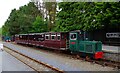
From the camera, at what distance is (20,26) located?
3189 inches

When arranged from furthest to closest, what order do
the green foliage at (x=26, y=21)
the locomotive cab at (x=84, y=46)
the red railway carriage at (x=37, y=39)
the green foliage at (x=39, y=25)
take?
the green foliage at (x=26, y=21) → the green foliage at (x=39, y=25) → the red railway carriage at (x=37, y=39) → the locomotive cab at (x=84, y=46)

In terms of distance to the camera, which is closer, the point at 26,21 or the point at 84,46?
the point at 84,46

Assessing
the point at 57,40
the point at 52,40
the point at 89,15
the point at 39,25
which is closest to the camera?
the point at 57,40

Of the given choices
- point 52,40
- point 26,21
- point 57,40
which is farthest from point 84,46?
point 26,21

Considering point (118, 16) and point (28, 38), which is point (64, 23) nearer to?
point (28, 38)

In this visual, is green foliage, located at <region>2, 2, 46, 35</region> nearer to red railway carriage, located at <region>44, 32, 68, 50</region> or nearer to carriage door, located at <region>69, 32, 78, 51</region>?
red railway carriage, located at <region>44, 32, 68, 50</region>

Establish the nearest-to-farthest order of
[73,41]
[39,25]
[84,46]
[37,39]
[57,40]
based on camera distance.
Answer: [84,46]
[73,41]
[57,40]
[37,39]
[39,25]

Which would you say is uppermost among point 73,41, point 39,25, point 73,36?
point 39,25

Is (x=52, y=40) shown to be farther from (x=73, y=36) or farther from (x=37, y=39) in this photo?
(x=37, y=39)

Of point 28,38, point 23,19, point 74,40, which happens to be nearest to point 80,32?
point 74,40

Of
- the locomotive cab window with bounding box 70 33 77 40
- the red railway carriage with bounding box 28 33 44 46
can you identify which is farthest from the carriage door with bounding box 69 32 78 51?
the red railway carriage with bounding box 28 33 44 46

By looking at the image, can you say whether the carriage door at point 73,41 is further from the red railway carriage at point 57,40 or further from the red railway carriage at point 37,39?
the red railway carriage at point 37,39

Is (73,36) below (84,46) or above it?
above

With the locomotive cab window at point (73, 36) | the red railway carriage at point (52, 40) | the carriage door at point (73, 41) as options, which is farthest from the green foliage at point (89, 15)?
the carriage door at point (73, 41)
